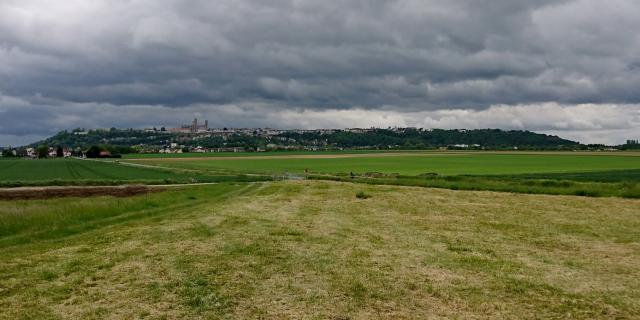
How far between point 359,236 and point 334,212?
7.68 metres

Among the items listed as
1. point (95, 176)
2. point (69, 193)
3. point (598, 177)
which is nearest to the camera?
point (69, 193)

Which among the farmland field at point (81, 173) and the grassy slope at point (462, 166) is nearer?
the farmland field at point (81, 173)

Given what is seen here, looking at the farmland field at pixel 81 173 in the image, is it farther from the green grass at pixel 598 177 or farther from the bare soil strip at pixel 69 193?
the green grass at pixel 598 177

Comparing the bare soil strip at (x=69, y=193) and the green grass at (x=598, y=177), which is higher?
the green grass at (x=598, y=177)

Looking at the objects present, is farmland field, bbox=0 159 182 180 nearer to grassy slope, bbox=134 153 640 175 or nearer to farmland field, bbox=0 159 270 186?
farmland field, bbox=0 159 270 186

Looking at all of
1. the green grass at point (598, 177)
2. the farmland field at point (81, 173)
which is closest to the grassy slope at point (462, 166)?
the green grass at point (598, 177)

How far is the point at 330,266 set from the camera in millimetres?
14156

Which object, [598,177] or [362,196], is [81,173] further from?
[598,177]

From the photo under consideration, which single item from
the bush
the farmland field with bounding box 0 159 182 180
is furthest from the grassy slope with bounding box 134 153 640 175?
the bush

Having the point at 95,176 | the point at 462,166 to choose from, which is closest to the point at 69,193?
the point at 95,176

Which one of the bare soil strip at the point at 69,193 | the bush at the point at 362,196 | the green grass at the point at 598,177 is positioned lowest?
the bare soil strip at the point at 69,193

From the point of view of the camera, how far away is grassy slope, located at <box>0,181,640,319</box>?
1053 centimetres

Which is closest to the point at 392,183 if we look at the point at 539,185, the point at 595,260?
the point at 539,185

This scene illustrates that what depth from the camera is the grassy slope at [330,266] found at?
10.5m
